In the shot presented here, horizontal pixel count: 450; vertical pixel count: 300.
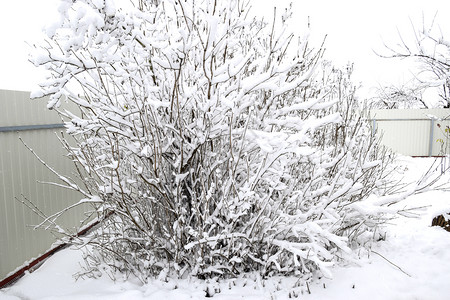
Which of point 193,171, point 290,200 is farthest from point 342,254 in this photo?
point 193,171

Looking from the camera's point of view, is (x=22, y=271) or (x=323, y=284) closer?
(x=323, y=284)

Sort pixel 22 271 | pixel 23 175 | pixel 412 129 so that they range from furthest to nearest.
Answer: pixel 412 129
pixel 23 175
pixel 22 271

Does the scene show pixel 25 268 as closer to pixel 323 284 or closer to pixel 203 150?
pixel 203 150

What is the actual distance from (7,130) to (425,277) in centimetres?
436

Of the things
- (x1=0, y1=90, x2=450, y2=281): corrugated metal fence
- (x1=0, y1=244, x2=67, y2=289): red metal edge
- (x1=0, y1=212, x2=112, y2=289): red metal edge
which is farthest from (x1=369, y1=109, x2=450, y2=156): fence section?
(x1=0, y1=244, x2=67, y2=289): red metal edge

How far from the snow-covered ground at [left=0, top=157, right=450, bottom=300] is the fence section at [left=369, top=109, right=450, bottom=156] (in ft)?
37.6

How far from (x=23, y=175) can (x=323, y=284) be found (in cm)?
337

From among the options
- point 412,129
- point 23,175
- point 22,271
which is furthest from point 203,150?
point 412,129

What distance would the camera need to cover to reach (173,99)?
288 centimetres

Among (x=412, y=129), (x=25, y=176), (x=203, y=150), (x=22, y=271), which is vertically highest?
(x=203, y=150)

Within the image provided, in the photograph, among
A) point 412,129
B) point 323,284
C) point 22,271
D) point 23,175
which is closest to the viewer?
point 323,284

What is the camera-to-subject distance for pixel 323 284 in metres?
3.06

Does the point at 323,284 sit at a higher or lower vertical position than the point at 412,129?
lower

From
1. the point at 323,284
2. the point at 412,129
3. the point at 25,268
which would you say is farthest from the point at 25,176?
the point at 412,129
